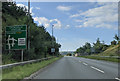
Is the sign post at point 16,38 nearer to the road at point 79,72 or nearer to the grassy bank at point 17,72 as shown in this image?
the grassy bank at point 17,72

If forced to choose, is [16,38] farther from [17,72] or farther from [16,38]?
[17,72]

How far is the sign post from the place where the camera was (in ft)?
41.6

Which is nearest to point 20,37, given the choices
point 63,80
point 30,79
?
point 30,79

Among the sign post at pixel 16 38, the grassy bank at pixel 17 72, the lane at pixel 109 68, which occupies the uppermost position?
the sign post at pixel 16 38

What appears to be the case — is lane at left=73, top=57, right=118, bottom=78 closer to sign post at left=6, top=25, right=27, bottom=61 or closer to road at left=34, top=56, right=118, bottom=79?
road at left=34, top=56, right=118, bottom=79

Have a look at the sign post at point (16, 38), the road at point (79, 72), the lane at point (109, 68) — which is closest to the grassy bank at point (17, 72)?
the road at point (79, 72)

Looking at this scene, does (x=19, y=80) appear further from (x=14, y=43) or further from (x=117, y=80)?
(x=14, y=43)

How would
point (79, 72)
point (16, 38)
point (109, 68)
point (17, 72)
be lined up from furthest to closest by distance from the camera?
point (16, 38) → point (109, 68) → point (79, 72) → point (17, 72)

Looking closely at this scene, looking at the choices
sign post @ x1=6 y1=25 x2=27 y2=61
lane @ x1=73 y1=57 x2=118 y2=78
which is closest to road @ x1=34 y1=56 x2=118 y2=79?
lane @ x1=73 y1=57 x2=118 y2=78

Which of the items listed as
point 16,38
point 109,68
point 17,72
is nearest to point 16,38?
point 16,38

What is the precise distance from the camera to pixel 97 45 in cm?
11294

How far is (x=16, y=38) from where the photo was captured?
12.7 metres

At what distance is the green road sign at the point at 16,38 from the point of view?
41.6 ft

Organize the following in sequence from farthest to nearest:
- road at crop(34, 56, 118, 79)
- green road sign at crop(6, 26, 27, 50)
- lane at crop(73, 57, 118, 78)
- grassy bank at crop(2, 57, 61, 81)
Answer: green road sign at crop(6, 26, 27, 50) < lane at crop(73, 57, 118, 78) < road at crop(34, 56, 118, 79) < grassy bank at crop(2, 57, 61, 81)
